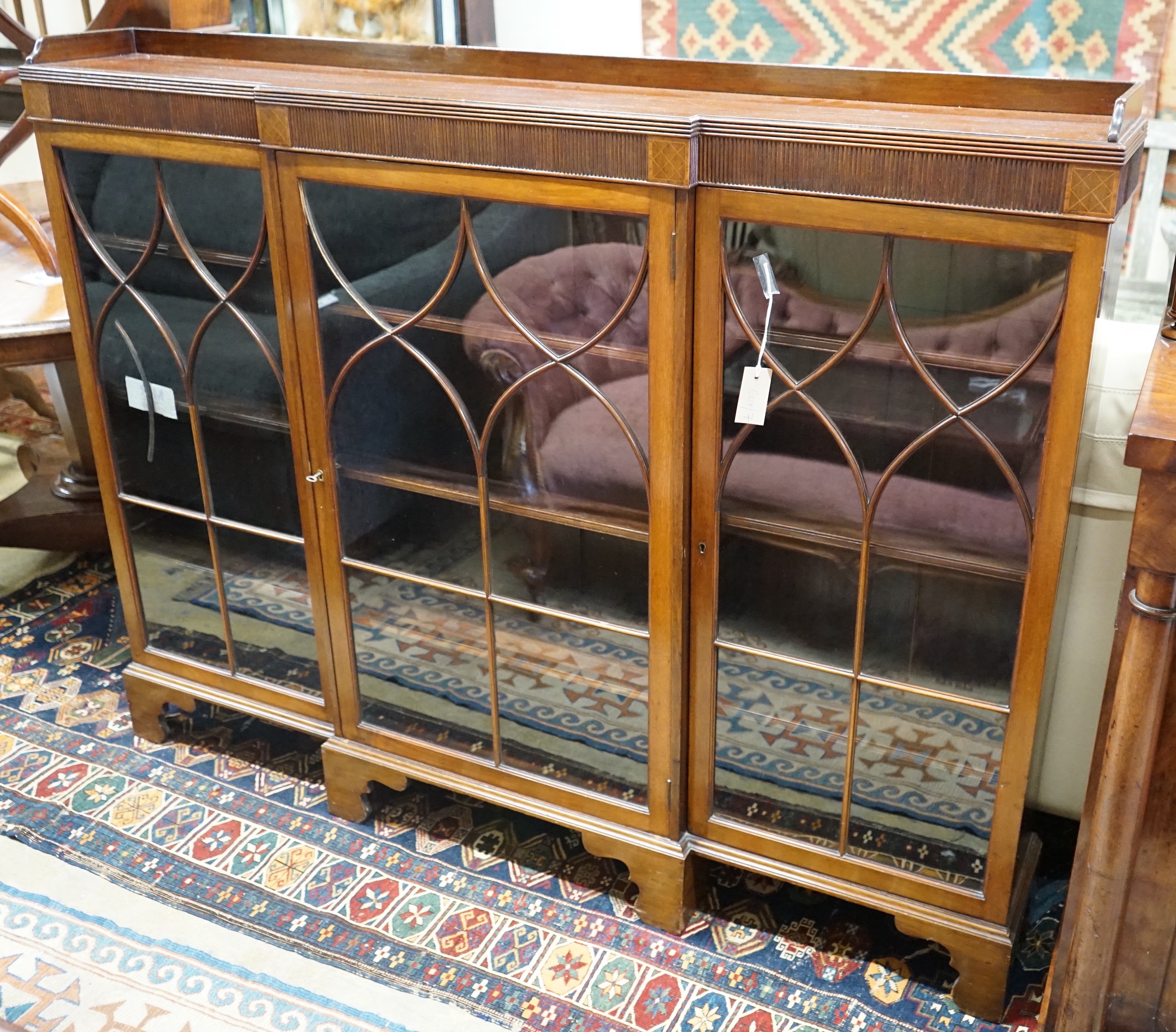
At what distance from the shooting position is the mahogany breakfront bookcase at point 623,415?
145 cm

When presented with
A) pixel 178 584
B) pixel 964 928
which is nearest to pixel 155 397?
pixel 178 584

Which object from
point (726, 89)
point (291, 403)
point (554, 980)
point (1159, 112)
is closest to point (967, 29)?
point (1159, 112)

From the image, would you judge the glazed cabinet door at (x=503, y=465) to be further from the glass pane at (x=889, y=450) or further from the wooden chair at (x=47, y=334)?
the wooden chair at (x=47, y=334)

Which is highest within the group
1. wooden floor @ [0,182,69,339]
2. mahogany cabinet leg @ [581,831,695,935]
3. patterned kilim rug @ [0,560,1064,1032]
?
wooden floor @ [0,182,69,339]

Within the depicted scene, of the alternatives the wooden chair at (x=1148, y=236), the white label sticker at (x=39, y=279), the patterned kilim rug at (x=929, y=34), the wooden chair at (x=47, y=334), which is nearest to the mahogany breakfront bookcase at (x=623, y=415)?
the wooden chair at (x=47, y=334)

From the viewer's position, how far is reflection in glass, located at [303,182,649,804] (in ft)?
5.34

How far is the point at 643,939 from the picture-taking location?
1.92m

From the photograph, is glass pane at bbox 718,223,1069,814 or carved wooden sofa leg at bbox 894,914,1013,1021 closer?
Answer: glass pane at bbox 718,223,1069,814

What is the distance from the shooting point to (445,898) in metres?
2.01

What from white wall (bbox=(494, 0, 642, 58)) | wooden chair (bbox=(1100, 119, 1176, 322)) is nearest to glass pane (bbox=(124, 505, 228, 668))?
white wall (bbox=(494, 0, 642, 58))

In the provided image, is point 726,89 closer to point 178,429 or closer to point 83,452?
point 178,429

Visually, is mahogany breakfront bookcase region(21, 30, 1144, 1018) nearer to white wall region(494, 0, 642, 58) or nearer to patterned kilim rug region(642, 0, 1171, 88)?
white wall region(494, 0, 642, 58)

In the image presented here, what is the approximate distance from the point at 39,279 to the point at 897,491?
1.93 meters

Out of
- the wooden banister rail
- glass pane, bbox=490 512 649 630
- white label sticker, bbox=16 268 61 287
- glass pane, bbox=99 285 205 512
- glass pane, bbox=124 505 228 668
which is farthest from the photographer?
white label sticker, bbox=16 268 61 287
